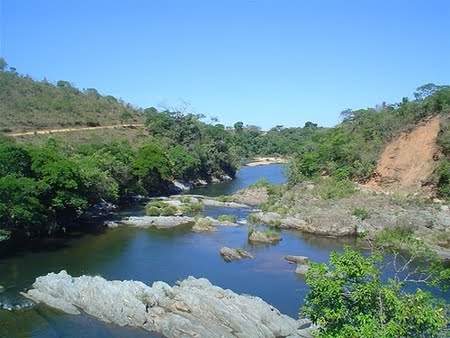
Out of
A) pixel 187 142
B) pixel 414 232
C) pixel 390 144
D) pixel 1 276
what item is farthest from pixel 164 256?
pixel 187 142

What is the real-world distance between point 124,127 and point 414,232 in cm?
6328

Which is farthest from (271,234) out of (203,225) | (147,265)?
(147,265)

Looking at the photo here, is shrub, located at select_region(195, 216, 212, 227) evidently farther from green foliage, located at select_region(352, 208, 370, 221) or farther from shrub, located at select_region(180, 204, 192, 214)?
green foliage, located at select_region(352, 208, 370, 221)

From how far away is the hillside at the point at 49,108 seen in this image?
255ft

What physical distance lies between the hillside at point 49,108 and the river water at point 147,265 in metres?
39.3

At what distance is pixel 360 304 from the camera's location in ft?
44.9

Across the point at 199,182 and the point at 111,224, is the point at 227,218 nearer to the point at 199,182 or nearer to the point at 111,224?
the point at 111,224

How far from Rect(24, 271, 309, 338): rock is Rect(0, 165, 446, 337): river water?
32.1 inches

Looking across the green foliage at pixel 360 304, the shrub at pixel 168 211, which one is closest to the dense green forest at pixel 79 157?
the shrub at pixel 168 211

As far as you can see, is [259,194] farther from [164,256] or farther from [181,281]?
[181,281]

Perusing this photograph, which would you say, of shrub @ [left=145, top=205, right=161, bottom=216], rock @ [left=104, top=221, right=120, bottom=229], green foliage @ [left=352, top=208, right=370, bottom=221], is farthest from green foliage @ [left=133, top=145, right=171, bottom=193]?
green foliage @ [left=352, top=208, right=370, bottom=221]

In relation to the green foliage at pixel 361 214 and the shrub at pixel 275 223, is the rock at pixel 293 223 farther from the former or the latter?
the green foliage at pixel 361 214

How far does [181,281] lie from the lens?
1244 inches

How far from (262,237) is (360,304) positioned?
30.5 meters
